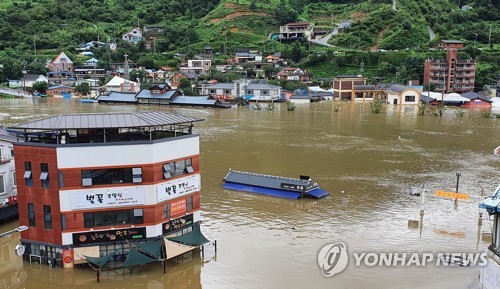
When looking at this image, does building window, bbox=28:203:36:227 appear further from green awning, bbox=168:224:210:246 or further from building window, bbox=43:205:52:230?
green awning, bbox=168:224:210:246

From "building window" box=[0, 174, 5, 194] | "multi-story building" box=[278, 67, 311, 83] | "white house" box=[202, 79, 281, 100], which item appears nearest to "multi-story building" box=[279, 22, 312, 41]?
"multi-story building" box=[278, 67, 311, 83]

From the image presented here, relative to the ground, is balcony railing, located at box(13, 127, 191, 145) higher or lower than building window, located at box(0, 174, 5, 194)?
higher

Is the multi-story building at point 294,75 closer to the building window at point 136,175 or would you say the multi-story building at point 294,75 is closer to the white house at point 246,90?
the white house at point 246,90

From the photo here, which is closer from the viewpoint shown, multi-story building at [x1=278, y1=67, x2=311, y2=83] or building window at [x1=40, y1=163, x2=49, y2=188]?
building window at [x1=40, y1=163, x2=49, y2=188]

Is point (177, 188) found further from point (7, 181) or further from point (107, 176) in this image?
point (7, 181)

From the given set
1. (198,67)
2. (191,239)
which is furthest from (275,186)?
(198,67)

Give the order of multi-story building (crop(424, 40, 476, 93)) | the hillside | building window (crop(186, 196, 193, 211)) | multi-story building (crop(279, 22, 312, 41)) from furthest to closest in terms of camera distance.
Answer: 1. multi-story building (crop(279, 22, 312, 41))
2. the hillside
3. multi-story building (crop(424, 40, 476, 93))
4. building window (crop(186, 196, 193, 211))

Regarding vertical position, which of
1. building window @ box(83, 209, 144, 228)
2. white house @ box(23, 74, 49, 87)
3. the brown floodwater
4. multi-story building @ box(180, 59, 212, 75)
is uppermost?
multi-story building @ box(180, 59, 212, 75)
